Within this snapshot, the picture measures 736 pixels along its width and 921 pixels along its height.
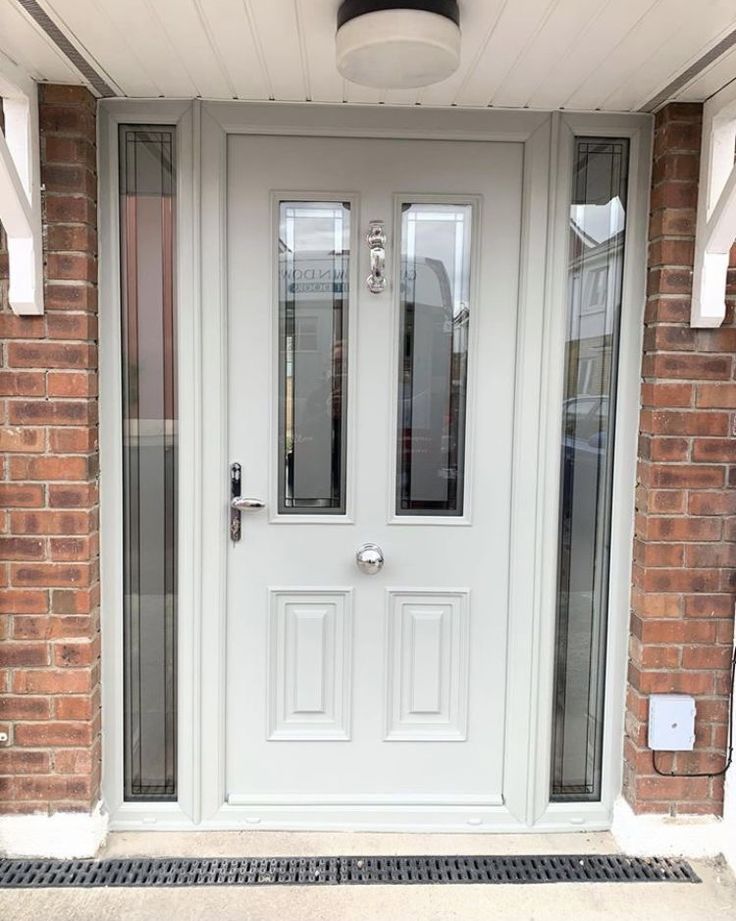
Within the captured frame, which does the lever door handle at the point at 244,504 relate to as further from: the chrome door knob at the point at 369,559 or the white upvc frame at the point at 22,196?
the white upvc frame at the point at 22,196

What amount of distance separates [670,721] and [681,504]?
2.00ft

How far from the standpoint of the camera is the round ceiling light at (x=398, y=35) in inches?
57.4

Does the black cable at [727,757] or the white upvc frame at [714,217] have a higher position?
the white upvc frame at [714,217]

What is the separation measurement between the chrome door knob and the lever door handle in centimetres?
32

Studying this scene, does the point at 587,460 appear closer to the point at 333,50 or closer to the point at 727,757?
the point at 727,757

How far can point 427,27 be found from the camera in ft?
4.80

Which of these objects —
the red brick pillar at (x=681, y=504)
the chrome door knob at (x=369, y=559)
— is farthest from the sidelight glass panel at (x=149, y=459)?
the red brick pillar at (x=681, y=504)

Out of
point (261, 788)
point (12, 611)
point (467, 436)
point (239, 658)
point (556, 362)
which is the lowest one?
point (261, 788)

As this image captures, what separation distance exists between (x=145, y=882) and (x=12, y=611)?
81 cm

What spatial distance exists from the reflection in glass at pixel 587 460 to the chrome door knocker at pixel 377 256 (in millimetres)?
533

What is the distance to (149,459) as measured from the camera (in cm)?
215

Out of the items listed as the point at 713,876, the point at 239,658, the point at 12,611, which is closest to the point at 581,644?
the point at 713,876

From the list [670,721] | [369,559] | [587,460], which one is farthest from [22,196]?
[670,721]

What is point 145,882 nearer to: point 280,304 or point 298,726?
point 298,726
